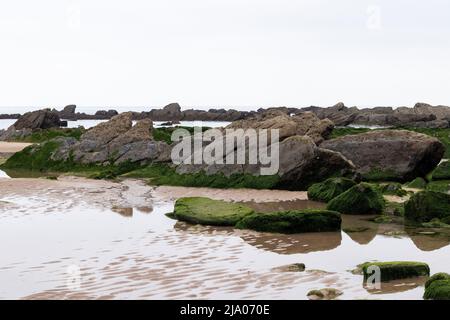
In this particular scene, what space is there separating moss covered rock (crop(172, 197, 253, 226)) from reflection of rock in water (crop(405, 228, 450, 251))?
17.8 ft

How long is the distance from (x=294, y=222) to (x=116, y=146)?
24822 millimetres

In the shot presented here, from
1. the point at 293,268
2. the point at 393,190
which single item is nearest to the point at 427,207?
the point at 393,190

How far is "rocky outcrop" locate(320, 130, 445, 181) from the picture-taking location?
33.2m

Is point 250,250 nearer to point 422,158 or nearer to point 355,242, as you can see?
point 355,242

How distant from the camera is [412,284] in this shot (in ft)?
43.7

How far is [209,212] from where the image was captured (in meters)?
21.1

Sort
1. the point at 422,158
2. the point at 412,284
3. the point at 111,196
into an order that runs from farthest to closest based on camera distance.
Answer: the point at 422,158, the point at 111,196, the point at 412,284

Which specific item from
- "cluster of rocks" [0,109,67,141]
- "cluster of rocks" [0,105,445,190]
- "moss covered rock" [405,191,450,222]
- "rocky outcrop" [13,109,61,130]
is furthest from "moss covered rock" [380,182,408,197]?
"rocky outcrop" [13,109,61,130]

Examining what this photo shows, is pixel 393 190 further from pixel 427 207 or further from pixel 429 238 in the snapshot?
pixel 429 238

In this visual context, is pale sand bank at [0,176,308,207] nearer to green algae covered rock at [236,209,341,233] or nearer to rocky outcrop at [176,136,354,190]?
rocky outcrop at [176,136,354,190]
